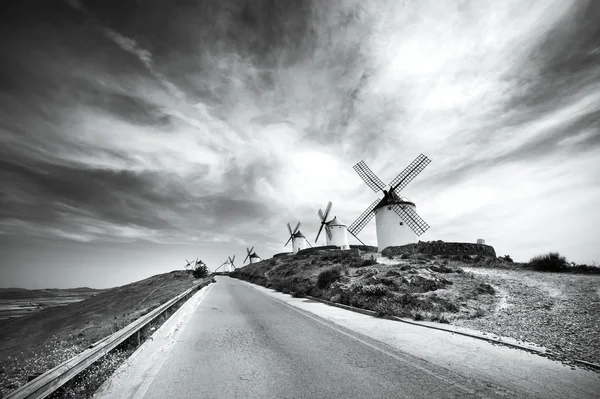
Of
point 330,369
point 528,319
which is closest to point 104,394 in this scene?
point 330,369

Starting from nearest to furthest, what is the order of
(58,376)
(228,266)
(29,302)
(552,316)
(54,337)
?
(58,376)
(552,316)
(54,337)
(29,302)
(228,266)

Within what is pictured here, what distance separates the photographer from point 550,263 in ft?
54.4

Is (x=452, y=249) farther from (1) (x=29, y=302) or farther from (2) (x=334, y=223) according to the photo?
(1) (x=29, y=302)

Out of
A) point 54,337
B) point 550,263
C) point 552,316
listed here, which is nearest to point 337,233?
point 550,263

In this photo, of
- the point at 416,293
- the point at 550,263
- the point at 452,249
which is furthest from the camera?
the point at 452,249

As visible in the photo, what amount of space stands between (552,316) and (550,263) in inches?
448

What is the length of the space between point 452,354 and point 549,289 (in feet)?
30.0

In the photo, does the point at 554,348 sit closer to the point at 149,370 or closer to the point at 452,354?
the point at 452,354

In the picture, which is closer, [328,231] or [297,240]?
[328,231]

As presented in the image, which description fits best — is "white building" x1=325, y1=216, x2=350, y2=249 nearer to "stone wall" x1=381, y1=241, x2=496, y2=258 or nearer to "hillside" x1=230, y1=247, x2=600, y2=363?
"stone wall" x1=381, y1=241, x2=496, y2=258

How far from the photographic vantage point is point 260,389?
4.10 m

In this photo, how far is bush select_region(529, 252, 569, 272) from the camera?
16125mm

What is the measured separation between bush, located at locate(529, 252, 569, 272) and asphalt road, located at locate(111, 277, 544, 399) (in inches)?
644

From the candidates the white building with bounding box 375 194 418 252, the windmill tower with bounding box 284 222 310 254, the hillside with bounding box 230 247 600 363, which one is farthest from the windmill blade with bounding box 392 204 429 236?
the windmill tower with bounding box 284 222 310 254
